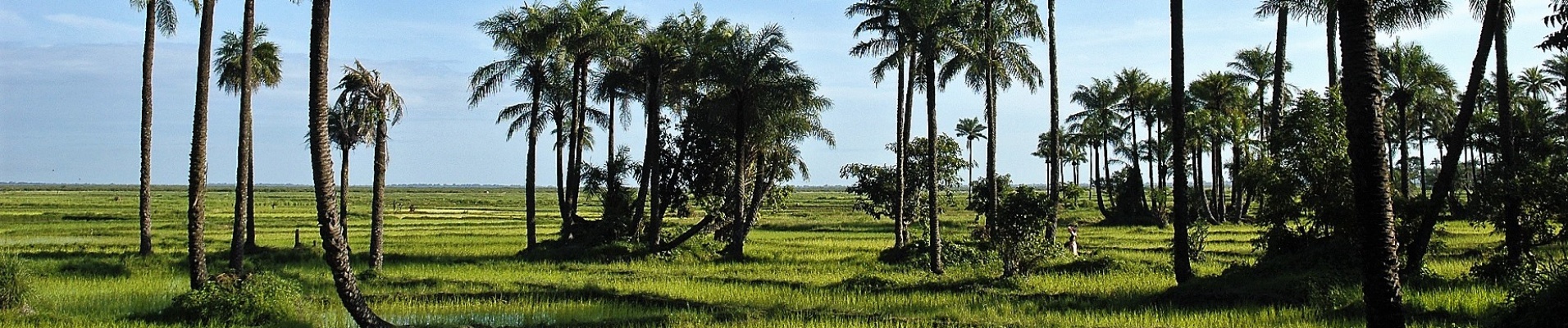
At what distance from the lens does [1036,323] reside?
51.9ft

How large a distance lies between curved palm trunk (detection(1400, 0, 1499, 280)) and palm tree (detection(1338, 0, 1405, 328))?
8.42 meters

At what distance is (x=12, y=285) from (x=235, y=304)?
3827 mm

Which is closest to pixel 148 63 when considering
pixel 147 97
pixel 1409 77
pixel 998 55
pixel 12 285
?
pixel 147 97

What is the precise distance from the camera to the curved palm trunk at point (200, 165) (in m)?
20.6

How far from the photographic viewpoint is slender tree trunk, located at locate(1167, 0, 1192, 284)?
64.8ft

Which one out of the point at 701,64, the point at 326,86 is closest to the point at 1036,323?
the point at 326,86

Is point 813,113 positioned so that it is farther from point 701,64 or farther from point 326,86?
point 326,86

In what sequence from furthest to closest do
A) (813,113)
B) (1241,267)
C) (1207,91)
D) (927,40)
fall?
(1207,91) → (813,113) → (927,40) → (1241,267)

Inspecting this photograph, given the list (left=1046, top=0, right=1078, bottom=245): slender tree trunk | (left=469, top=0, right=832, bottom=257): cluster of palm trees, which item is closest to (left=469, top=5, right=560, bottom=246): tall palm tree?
(left=469, top=0, right=832, bottom=257): cluster of palm trees

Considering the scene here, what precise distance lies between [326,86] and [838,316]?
27.3ft

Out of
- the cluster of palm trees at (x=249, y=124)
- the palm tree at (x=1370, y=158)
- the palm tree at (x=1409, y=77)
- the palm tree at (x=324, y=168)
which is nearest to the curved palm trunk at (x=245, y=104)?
the cluster of palm trees at (x=249, y=124)

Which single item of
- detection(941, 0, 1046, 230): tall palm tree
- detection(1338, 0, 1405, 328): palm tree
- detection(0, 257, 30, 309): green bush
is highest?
detection(941, 0, 1046, 230): tall palm tree

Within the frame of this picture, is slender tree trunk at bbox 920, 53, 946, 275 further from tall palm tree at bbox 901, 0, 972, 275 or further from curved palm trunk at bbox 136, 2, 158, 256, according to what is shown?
curved palm trunk at bbox 136, 2, 158, 256

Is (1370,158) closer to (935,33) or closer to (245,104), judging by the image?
(935,33)
